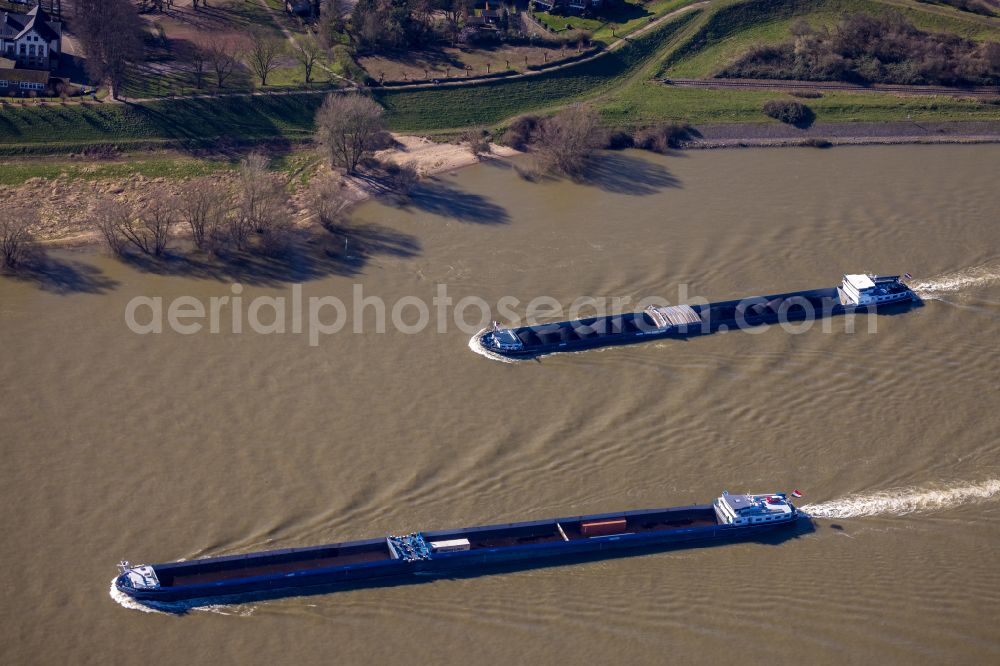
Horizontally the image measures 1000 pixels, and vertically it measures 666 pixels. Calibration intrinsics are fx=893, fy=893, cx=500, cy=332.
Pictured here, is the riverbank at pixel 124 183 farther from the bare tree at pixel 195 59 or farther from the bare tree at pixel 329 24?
the bare tree at pixel 329 24

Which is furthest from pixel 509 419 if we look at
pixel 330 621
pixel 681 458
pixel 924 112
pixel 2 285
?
pixel 924 112

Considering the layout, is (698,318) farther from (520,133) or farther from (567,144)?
(520,133)

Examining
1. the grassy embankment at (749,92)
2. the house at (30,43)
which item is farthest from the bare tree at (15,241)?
the grassy embankment at (749,92)

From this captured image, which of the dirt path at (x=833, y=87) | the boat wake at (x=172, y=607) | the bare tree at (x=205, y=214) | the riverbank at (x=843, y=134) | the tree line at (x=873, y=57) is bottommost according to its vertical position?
the boat wake at (x=172, y=607)

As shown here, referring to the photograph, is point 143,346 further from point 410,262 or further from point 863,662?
point 863,662

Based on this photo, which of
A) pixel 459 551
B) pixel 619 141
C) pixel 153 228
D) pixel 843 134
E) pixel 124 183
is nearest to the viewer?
pixel 459 551

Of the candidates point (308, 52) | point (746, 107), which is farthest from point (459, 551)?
point (746, 107)

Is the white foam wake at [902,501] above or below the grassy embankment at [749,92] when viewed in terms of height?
below

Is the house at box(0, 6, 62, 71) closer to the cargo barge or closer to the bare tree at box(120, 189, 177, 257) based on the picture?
the bare tree at box(120, 189, 177, 257)
